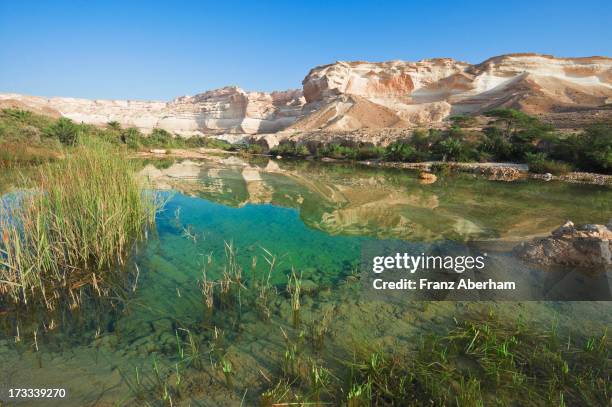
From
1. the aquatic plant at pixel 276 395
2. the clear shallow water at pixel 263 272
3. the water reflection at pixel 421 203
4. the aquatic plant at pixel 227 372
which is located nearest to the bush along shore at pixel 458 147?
the water reflection at pixel 421 203

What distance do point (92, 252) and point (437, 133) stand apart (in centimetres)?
2485

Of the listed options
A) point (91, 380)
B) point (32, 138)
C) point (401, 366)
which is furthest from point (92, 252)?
point (32, 138)

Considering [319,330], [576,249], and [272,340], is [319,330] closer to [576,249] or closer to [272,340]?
[272,340]

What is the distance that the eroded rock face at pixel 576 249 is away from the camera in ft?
12.7

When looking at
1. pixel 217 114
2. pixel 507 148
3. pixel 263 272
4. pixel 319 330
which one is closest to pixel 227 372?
pixel 319 330

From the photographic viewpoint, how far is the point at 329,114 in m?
42.5

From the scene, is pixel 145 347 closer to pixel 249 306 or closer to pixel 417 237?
pixel 249 306

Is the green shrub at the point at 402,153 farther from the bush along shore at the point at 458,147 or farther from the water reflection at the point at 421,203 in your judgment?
the water reflection at the point at 421,203

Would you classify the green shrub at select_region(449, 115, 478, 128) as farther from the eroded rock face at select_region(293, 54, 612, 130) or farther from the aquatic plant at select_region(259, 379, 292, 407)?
the aquatic plant at select_region(259, 379, 292, 407)

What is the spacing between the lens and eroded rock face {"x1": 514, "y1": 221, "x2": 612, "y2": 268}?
152 inches

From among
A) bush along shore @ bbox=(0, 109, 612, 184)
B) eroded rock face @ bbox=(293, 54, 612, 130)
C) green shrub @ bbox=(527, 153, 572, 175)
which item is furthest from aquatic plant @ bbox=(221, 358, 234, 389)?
eroded rock face @ bbox=(293, 54, 612, 130)

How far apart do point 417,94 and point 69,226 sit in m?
53.0

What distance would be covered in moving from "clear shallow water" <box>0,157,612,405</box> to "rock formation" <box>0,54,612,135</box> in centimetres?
2702

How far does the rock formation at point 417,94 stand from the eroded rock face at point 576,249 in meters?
30.6
